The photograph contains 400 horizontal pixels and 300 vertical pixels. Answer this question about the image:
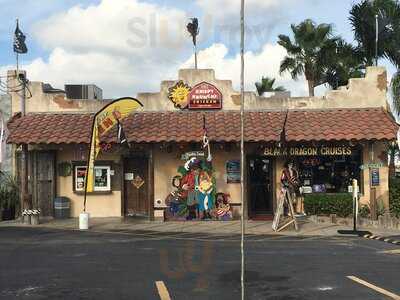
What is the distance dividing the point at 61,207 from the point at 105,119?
12.6 ft

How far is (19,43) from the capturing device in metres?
19.5

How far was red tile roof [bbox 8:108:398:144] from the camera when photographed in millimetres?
18109

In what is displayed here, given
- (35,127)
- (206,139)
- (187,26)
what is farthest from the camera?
(187,26)

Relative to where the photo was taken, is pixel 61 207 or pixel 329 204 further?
pixel 61 207

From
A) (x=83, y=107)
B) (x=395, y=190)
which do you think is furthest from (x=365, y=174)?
(x=83, y=107)

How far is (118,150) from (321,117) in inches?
275

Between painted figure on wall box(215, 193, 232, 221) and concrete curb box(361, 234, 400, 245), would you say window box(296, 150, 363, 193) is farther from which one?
concrete curb box(361, 234, 400, 245)

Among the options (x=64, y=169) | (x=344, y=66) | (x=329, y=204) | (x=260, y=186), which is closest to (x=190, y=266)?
(x=329, y=204)

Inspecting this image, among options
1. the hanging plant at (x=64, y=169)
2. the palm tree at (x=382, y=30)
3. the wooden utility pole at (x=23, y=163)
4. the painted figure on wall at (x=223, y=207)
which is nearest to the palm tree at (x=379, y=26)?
the palm tree at (x=382, y=30)

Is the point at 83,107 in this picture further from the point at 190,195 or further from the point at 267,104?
the point at 267,104

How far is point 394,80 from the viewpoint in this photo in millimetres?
23031

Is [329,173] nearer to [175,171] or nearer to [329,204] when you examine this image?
[329,204]

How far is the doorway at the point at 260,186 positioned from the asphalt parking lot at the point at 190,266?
4.17 meters

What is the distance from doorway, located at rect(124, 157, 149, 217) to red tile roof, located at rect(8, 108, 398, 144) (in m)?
1.49
